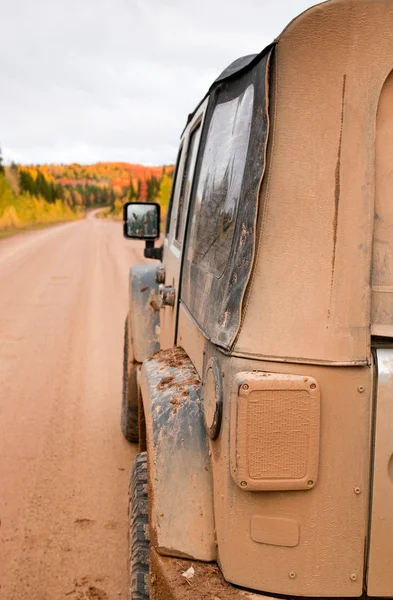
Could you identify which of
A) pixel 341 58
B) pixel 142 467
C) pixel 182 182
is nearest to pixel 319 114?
pixel 341 58

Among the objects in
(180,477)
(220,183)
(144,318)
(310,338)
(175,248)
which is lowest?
(180,477)

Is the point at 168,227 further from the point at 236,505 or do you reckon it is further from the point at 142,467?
the point at 236,505

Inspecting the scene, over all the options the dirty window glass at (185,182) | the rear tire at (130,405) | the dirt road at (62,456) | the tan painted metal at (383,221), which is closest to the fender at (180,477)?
the tan painted metal at (383,221)

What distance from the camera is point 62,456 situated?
178 inches

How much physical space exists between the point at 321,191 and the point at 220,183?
50cm

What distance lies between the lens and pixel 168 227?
4.08 m

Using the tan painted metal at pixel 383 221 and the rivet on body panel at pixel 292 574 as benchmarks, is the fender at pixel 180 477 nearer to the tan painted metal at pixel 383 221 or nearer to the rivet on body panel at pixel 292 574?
the rivet on body panel at pixel 292 574

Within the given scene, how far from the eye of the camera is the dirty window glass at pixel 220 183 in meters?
1.93

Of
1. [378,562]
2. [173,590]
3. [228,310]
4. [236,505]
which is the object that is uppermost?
[228,310]

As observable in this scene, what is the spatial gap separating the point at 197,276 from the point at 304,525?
0.93 m

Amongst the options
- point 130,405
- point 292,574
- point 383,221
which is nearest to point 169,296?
point 383,221

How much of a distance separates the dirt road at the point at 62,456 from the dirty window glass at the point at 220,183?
171 centimetres

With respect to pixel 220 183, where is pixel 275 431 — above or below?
below

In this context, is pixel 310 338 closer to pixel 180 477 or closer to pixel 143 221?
pixel 180 477
